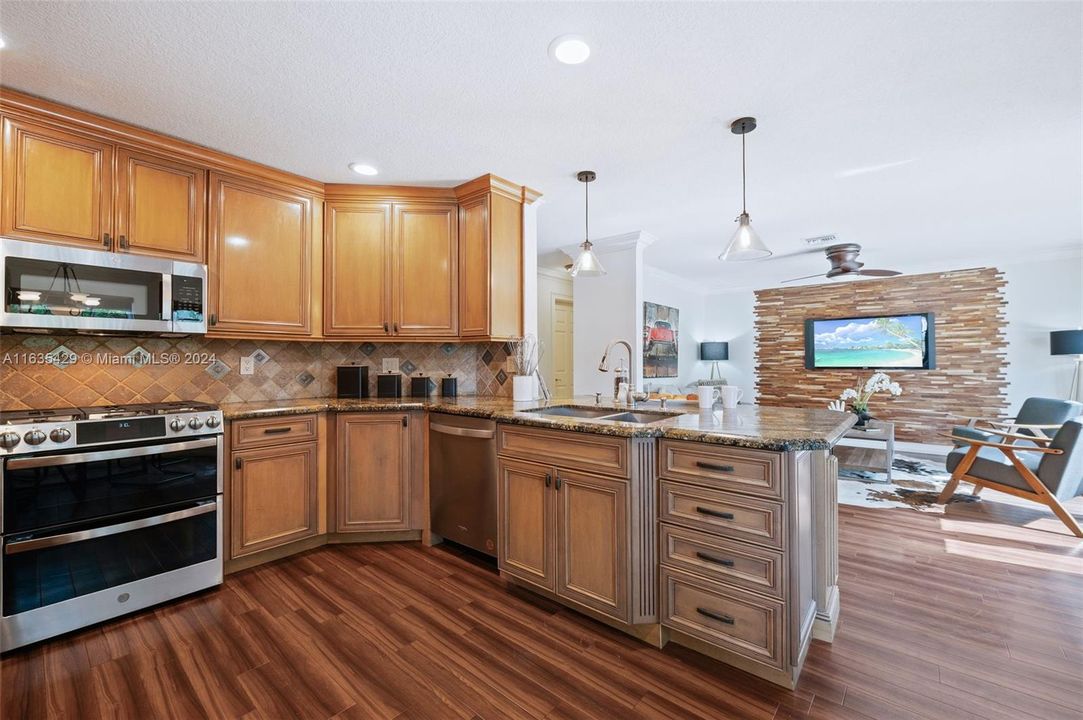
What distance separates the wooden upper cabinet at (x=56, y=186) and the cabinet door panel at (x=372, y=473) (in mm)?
1534

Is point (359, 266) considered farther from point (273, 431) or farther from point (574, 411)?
point (574, 411)

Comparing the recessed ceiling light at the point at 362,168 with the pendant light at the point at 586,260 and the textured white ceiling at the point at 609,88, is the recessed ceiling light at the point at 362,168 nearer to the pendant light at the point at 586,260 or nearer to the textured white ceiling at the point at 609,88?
the textured white ceiling at the point at 609,88

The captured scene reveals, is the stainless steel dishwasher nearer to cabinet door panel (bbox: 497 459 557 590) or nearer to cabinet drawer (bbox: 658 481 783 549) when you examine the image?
cabinet door panel (bbox: 497 459 557 590)

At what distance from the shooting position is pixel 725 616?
1.77 meters

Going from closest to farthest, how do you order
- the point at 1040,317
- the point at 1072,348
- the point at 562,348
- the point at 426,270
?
the point at 426,270
the point at 1072,348
the point at 1040,317
the point at 562,348

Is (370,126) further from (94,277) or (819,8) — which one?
(819,8)

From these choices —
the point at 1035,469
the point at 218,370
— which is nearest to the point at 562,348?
the point at 218,370

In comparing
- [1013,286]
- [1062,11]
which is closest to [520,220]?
[1062,11]

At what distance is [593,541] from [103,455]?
214 centimetres

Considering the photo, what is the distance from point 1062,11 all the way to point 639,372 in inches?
137

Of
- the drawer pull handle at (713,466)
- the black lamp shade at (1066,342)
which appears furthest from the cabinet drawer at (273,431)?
the black lamp shade at (1066,342)

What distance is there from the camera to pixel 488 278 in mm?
3195

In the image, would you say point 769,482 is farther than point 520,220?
No

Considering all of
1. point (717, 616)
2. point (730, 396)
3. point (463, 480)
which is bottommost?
point (717, 616)
